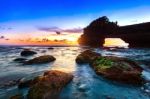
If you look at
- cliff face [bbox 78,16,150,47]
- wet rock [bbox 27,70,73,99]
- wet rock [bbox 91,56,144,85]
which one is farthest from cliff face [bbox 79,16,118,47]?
wet rock [bbox 27,70,73,99]

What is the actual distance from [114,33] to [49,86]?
153ft

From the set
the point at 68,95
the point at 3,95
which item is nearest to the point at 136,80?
the point at 68,95

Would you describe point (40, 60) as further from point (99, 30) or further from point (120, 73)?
point (99, 30)

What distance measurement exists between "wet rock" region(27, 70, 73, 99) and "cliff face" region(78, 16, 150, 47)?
35.9 m

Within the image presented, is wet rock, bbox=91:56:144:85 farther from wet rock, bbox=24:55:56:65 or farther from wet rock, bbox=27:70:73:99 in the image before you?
wet rock, bbox=24:55:56:65

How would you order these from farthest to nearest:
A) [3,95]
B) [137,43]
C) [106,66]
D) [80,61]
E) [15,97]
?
[137,43] < [80,61] < [106,66] < [3,95] < [15,97]

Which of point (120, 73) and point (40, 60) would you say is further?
point (40, 60)

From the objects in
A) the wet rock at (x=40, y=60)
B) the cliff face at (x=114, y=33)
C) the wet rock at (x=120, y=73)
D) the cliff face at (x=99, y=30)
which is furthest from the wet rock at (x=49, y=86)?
the cliff face at (x=99, y=30)

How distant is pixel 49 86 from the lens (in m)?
6.60

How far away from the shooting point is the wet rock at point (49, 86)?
6.13m

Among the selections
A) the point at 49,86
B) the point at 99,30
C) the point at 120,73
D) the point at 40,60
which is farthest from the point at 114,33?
the point at 49,86

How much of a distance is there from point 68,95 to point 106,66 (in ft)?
12.1

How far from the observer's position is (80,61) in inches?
577

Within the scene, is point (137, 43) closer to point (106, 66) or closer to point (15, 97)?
point (106, 66)
